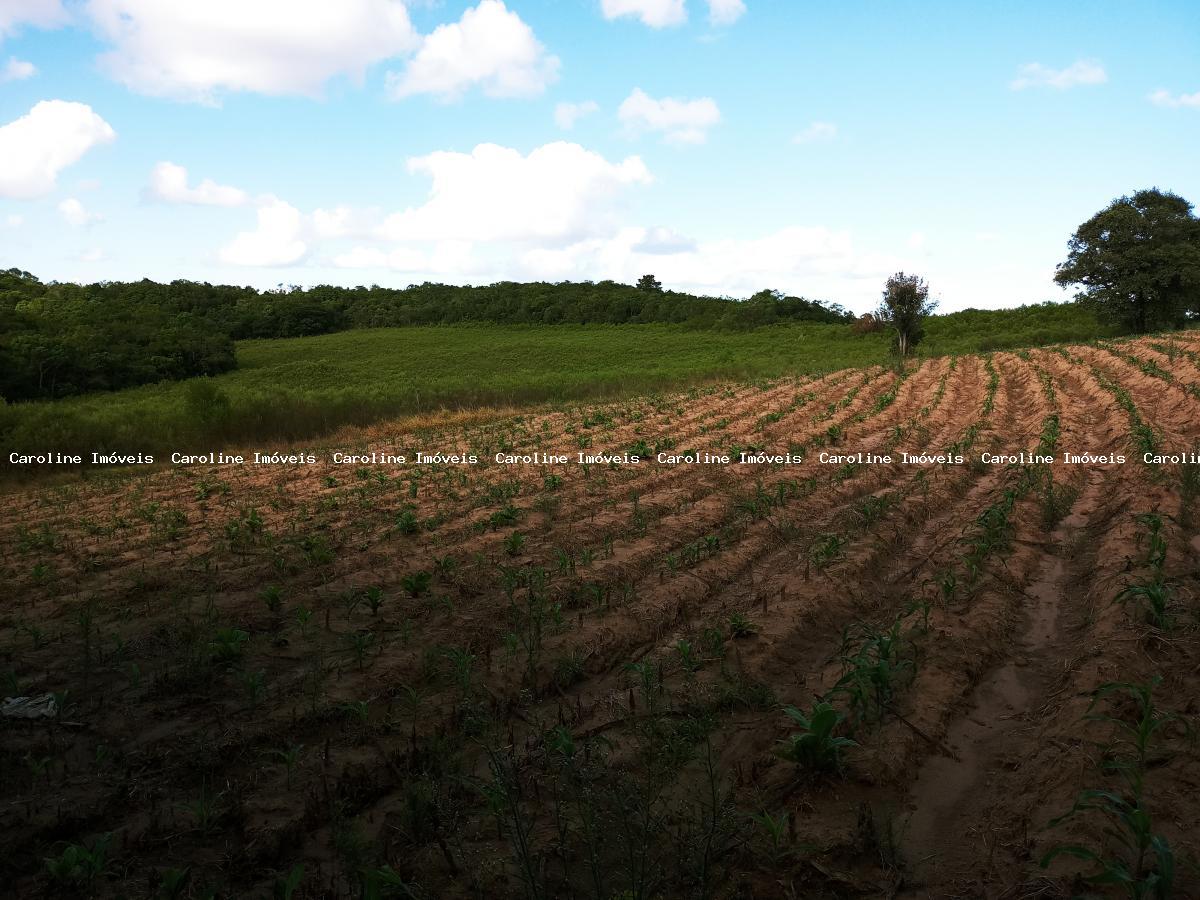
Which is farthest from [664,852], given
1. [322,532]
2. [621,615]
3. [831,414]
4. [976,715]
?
[831,414]

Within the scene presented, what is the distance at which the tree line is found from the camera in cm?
3528

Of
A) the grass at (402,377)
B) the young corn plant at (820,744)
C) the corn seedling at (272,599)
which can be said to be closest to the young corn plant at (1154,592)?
the young corn plant at (820,744)

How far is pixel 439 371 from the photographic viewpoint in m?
44.3

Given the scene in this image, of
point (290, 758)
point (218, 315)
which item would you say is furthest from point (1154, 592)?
point (218, 315)

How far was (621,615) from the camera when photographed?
22.1 ft

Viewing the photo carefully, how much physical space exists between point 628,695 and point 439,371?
40.5 metres

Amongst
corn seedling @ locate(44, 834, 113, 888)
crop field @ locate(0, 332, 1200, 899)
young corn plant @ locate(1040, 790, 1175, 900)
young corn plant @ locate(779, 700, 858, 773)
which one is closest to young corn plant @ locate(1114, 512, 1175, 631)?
crop field @ locate(0, 332, 1200, 899)

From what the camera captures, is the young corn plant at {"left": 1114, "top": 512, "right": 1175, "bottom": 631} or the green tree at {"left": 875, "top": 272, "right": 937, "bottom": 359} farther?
the green tree at {"left": 875, "top": 272, "right": 937, "bottom": 359}

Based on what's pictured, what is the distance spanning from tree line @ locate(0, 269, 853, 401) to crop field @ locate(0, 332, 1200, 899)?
28666mm

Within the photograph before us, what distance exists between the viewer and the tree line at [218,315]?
35.3 m

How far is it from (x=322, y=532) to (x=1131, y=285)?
40.7 m

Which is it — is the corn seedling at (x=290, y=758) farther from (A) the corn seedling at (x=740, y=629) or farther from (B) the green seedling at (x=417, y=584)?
(A) the corn seedling at (x=740, y=629)

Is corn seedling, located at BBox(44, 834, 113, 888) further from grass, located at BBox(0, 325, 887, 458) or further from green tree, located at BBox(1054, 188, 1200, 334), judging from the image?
green tree, located at BBox(1054, 188, 1200, 334)

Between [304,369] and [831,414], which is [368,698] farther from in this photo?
[304,369]
